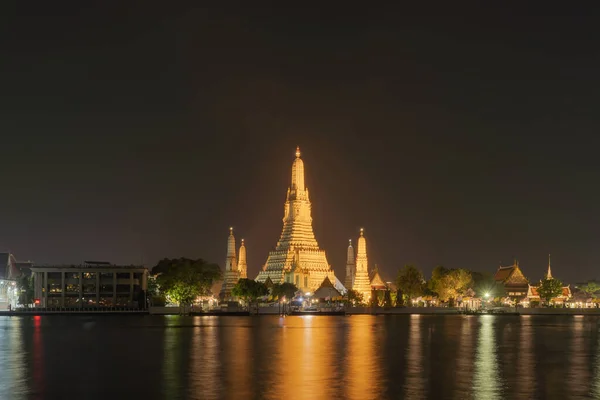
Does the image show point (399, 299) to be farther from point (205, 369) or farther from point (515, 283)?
point (205, 369)

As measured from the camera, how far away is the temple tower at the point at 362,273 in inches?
6127

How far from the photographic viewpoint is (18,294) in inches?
6019

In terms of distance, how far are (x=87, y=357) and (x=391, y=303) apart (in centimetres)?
9568

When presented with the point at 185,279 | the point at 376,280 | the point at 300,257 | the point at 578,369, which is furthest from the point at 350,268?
the point at 578,369

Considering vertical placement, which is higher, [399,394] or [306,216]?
[306,216]

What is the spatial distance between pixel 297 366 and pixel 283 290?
98582 millimetres

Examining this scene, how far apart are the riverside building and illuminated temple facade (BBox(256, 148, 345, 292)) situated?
30.0 metres

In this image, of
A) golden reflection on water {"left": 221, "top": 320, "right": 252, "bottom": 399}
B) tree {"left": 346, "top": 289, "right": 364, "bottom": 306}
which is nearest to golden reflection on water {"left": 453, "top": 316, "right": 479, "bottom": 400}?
golden reflection on water {"left": 221, "top": 320, "right": 252, "bottom": 399}

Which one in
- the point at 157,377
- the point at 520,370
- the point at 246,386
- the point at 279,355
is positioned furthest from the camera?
the point at 279,355

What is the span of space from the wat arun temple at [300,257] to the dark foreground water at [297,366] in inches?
3437

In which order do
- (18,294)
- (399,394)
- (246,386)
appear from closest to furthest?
(399,394)
(246,386)
(18,294)

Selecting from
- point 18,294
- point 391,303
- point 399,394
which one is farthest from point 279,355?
point 18,294

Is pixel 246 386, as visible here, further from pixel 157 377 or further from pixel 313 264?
pixel 313 264

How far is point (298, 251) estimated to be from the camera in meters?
154
